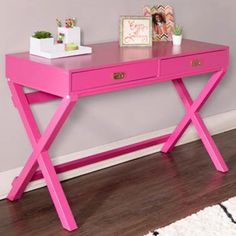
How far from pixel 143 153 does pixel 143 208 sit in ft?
2.55

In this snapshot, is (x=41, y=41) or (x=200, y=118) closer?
(x=41, y=41)

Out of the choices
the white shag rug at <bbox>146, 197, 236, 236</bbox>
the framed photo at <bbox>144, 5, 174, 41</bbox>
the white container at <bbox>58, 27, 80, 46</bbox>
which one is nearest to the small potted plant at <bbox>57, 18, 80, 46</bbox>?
the white container at <bbox>58, 27, 80, 46</bbox>

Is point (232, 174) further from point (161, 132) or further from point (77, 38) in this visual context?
point (77, 38)

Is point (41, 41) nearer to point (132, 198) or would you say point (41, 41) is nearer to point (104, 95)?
point (104, 95)

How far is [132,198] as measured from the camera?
9.46 ft

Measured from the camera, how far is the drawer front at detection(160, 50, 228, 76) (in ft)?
9.18

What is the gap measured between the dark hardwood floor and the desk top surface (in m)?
0.74

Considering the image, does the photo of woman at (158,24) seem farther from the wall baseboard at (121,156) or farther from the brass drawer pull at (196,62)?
the wall baseboard at (121,156)

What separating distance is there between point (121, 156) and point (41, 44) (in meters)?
1.03

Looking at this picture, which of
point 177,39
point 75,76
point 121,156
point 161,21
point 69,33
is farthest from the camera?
point 121,156

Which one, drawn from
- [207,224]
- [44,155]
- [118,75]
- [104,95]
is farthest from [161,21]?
[207,224]

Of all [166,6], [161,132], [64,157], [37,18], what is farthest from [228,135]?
[37,18]

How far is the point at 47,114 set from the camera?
2959 millimetres

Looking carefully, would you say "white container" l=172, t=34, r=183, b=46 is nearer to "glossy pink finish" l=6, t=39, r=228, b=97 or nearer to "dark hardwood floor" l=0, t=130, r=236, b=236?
"glossy pink finish" l=6, t=39, r=228, b=97
